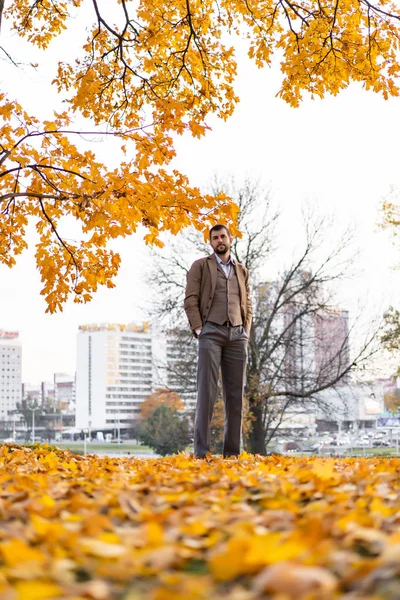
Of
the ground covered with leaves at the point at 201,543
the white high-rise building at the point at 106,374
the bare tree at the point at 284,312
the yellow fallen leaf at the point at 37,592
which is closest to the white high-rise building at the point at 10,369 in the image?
the white high-rise building at the point at 106,374

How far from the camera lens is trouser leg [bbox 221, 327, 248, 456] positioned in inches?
223

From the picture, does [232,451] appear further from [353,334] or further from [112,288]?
[353,334]

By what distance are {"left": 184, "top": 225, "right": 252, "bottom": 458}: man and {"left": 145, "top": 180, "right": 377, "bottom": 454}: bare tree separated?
54.5 ft

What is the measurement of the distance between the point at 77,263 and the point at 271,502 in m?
5.76

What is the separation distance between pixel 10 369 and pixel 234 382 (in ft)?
558

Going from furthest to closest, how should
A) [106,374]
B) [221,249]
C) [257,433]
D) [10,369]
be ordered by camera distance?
[10,369], [106,374], [257,433], [221,249]

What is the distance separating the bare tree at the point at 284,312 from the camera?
2281 cm

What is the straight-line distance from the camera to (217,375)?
18.5 feet

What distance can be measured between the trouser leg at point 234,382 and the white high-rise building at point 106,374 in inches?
5020

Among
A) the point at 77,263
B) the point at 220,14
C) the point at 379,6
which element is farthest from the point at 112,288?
the point at 379,6

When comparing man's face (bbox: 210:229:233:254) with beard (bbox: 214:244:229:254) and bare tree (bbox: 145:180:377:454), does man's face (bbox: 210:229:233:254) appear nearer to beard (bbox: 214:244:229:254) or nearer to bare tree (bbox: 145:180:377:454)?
beard (bbox: 214:244:229:254)

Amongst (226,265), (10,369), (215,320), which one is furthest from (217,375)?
(10,369)

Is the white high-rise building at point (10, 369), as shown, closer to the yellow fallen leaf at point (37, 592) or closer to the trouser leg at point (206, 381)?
the trouser leg at point (206, 381)

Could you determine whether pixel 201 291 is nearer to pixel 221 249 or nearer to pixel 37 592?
pixel 221 249
